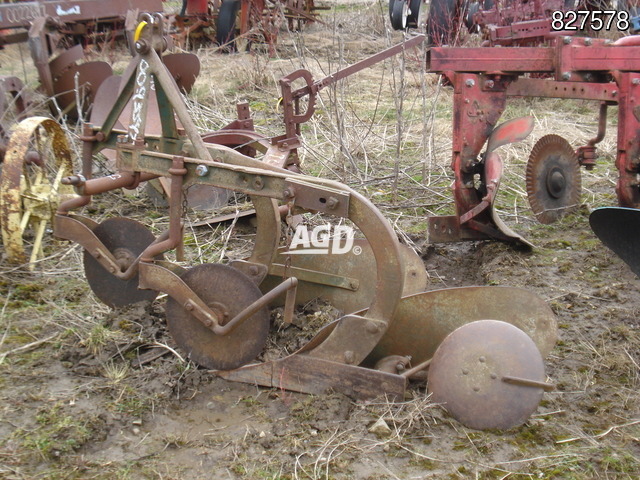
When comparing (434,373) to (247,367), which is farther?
(247,367)

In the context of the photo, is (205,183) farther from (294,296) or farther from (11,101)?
(11,101)

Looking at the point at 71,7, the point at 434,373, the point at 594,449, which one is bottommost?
the point at 594,449

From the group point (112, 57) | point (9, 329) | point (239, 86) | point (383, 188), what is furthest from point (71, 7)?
point (9, 329)

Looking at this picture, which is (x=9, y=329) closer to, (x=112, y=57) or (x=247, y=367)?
(x=247, y=367)

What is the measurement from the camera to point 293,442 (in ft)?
8.26

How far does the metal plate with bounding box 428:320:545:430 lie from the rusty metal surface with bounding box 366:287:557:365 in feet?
1.06

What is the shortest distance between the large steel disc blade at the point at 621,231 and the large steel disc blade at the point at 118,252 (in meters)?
2.43

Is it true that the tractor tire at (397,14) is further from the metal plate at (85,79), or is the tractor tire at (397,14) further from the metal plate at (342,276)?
the metal plate at (342,276)

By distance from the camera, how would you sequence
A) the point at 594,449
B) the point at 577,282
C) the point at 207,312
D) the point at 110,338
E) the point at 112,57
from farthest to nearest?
the point at 112,57 → the point at 577,282 → the point at 110,338 → the point at 207,312 → the point at 594,449

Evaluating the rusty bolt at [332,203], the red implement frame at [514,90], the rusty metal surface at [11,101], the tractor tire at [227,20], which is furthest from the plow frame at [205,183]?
the tractor tire at [227,20]

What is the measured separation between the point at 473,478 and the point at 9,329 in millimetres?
2271

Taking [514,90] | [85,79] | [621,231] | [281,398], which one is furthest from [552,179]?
[85,79]

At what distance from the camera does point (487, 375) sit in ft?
8.42

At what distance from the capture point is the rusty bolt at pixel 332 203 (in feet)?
8.78
